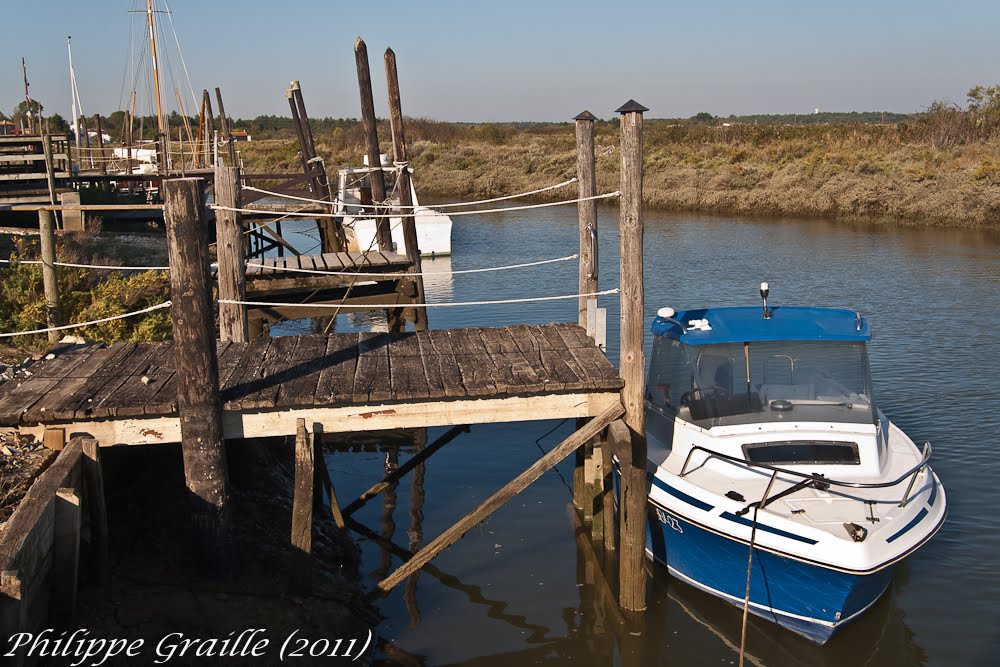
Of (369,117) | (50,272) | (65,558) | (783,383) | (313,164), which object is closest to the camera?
(65,558)

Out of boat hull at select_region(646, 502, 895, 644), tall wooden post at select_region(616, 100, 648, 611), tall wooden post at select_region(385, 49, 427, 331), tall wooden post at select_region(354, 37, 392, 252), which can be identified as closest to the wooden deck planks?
tall wooden post at select_region(616, 100, 648, 611)

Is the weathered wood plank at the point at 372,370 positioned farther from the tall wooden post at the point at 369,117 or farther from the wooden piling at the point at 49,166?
the wooden piling at the point at 49,166

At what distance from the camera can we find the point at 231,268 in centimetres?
888

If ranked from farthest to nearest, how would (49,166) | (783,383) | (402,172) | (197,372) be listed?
(49,166) → (402,172) → (783,383) → (197,372)

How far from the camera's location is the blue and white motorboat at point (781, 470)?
710 cm

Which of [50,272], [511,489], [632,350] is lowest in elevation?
[511,489]

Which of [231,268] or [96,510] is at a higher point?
[231,268]

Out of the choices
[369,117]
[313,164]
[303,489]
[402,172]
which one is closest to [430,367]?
[303,489]

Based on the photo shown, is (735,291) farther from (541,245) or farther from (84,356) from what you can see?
(84,356)

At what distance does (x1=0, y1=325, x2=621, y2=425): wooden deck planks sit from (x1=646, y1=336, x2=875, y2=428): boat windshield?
3.92 feet

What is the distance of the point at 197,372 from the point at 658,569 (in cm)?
465

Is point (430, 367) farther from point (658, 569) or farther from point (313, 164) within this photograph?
point (313, 164)

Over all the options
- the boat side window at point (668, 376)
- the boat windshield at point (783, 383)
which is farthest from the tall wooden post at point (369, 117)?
the boat windshield at point (783, 383)

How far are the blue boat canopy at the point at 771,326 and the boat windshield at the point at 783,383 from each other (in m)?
0.11
